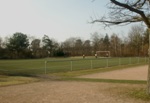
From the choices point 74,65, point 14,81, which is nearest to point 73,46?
point 74,65

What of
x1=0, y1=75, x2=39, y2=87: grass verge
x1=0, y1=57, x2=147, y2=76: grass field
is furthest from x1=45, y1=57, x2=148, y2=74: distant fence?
x1=0, y1=75, x2=39, y2=87: grass verge

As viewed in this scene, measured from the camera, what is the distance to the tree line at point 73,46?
3233 inches

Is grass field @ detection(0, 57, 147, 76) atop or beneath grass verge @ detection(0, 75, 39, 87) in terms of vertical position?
atop

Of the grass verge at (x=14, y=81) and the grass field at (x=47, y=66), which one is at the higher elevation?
the grass field at (x=47, y=66)

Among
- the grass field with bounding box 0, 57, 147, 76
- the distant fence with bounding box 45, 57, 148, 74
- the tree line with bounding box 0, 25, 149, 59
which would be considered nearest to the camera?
the grass field with bounding box 0, 57, 147, 76

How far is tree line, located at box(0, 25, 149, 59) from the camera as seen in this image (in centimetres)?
8212

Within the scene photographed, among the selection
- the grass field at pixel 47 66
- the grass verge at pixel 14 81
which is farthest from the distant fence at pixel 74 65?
the grass verge at pixel 14 81

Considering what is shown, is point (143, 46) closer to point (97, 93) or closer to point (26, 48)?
point (26, 48)

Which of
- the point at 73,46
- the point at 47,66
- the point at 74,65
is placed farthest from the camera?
the point at 73,46

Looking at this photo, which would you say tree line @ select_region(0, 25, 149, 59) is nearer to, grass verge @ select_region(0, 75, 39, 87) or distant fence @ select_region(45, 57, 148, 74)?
distant fence @ select_region(45, 57, 148, 74)

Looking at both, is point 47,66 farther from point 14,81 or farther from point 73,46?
point 73,46

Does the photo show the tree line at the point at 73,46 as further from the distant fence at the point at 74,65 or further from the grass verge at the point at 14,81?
the grass verge at the point at 14,81

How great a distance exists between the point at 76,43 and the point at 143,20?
330 feet

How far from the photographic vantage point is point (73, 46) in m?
106
